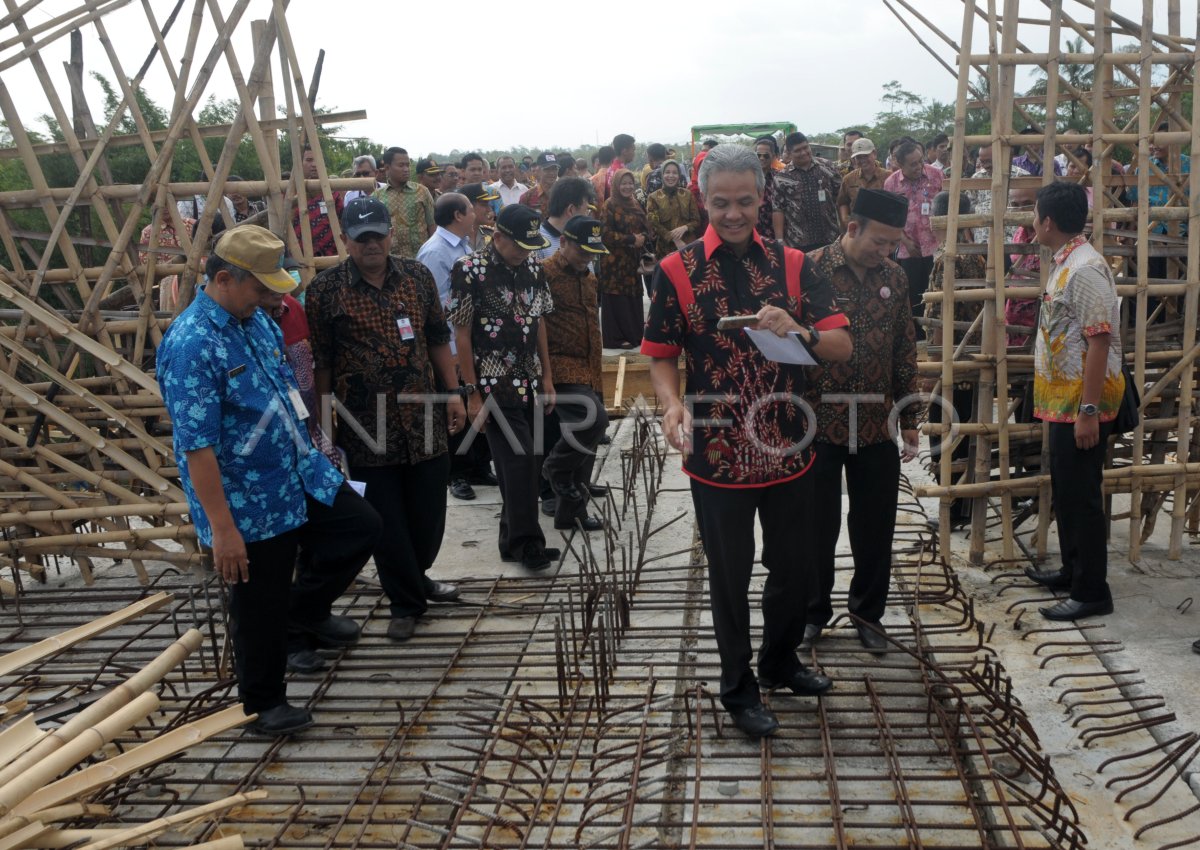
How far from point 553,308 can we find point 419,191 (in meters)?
3.40

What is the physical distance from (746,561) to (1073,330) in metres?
1.71

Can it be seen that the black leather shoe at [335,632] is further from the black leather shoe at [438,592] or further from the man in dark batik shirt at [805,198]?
the man in dark batik shirt at [805,198]

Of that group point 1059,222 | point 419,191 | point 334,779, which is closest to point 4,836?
point 334,779

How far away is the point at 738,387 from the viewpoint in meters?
3.18

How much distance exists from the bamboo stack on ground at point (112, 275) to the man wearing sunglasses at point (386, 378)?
58 centimetres

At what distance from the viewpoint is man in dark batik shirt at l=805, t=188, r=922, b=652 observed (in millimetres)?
3682

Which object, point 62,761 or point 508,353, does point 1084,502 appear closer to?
point 508,353

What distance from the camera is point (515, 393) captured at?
4965mm

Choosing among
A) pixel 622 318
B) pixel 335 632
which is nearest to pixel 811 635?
pixel 335 632

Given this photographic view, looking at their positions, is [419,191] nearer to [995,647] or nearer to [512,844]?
[995,647]

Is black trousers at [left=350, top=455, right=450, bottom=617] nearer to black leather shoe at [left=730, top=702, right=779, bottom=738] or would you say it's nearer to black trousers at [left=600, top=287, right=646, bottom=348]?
black leather shoe at [left=730, top=702, right=779, bottom=738]

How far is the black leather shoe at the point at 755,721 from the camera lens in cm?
331

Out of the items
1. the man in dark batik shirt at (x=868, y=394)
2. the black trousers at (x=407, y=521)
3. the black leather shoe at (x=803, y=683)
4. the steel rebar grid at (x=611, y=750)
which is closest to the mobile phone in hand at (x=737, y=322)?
the man in dark batik shirt at (x=868, y=394)

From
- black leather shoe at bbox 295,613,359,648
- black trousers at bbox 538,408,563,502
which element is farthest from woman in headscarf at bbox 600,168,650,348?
black leather shoe at bbox 295,613,359,648
